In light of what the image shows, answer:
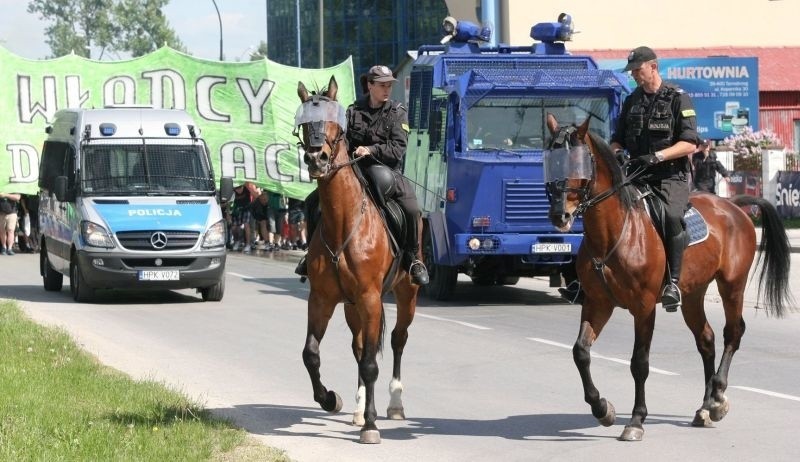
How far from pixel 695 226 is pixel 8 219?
82.4 ft

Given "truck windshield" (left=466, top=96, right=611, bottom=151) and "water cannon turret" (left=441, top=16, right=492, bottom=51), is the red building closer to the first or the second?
"water cannon turret" (left=441, top=16, right=492, bottom=51)

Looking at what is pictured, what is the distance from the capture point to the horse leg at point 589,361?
29.3 feet

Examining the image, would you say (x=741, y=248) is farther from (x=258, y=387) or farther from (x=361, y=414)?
(x=258, y=387)

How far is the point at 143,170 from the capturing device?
807 inches

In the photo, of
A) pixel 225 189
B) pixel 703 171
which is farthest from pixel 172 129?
pixel 703 171

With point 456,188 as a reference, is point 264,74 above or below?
above

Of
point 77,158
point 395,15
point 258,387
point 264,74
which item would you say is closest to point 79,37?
point 395,15

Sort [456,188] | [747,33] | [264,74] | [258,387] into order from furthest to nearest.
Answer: [747,33]
[264,74]
[456,188]
[258,387]

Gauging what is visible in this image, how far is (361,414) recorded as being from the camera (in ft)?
31.3

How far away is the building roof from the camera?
2109 inches

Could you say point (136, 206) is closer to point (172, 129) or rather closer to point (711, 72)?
point (172, 129)

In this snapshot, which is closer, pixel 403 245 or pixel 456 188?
pixel 403 245

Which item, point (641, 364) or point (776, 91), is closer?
point (641, 364)

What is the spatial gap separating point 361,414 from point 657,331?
7.40 meters
